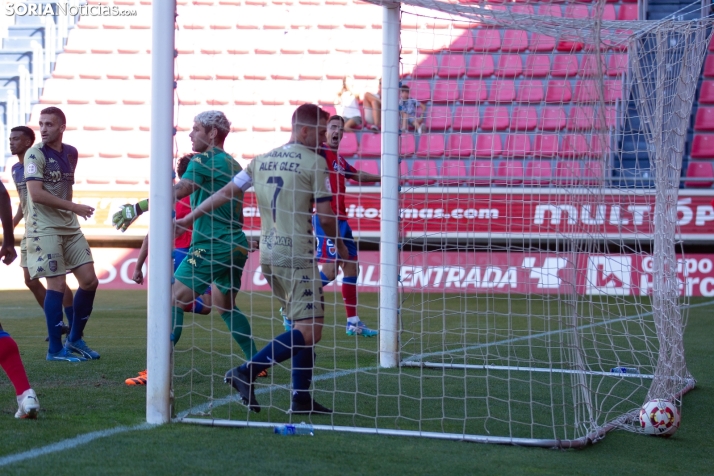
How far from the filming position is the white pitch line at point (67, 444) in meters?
3.42

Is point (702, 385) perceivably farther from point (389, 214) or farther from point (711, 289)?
point (711, 289)

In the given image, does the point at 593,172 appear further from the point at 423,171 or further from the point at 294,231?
→ the point at 423,171

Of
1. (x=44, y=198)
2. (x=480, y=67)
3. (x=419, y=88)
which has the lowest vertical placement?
(x=44, y=198)

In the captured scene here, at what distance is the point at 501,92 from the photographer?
883 cm

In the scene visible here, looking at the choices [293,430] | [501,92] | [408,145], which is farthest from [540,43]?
[293,430]

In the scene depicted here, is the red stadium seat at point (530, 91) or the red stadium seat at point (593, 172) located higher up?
the red stadium seat at point (530, 91)

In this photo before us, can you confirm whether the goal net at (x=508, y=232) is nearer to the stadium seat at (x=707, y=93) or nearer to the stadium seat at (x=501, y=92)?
A: the stadium seat at (x=501, y=92)

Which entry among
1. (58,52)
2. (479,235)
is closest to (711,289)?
(479,235)

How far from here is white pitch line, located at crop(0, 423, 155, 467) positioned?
342 centimetres

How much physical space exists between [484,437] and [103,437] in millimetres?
1696

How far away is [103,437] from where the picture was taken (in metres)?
3.81

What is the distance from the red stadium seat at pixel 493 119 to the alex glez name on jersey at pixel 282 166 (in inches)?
165

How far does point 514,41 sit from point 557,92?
1.89 ft

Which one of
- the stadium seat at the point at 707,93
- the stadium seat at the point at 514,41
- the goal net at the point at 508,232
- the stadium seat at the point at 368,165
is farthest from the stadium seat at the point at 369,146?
the stadium seat at the point at 707,93
